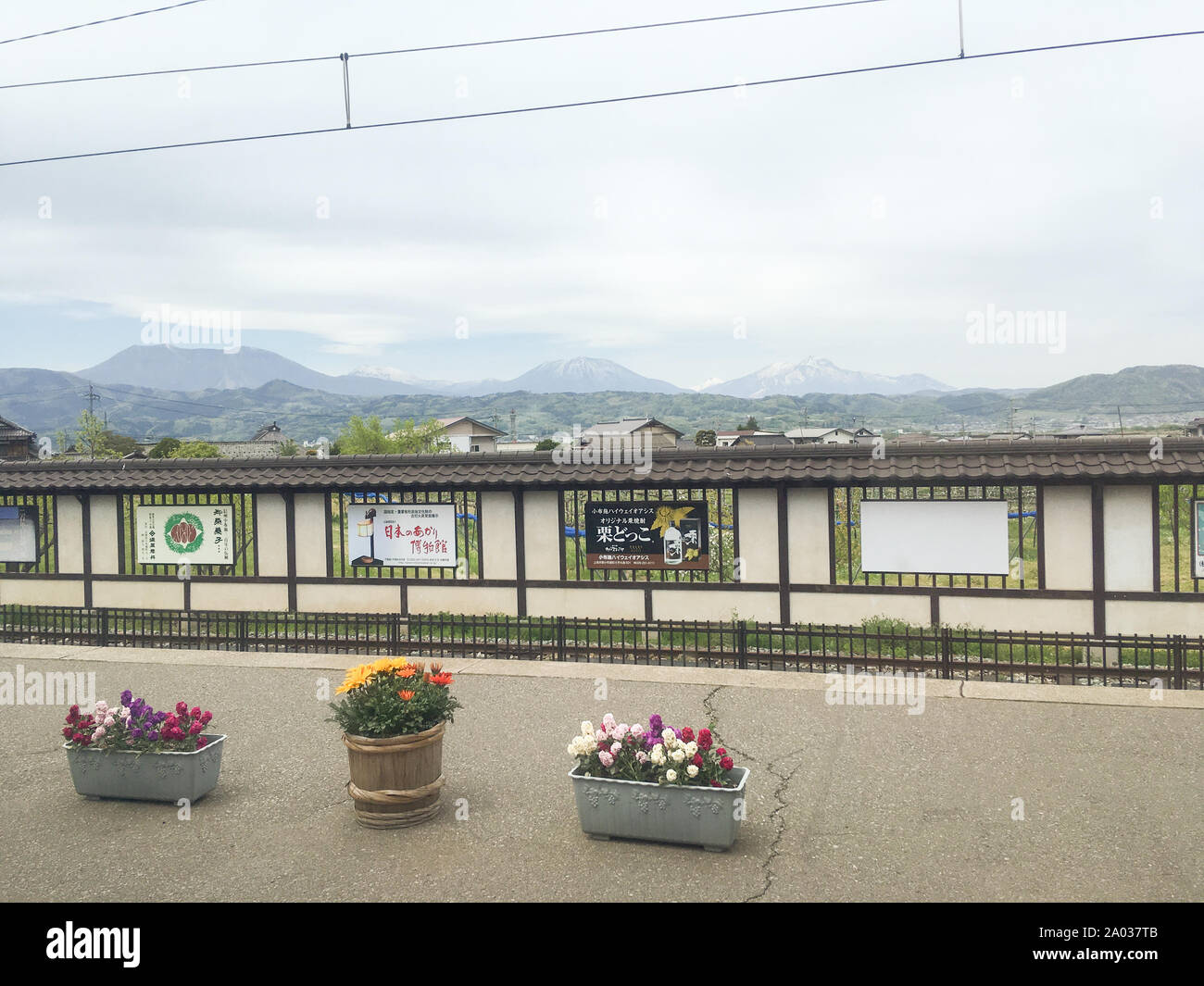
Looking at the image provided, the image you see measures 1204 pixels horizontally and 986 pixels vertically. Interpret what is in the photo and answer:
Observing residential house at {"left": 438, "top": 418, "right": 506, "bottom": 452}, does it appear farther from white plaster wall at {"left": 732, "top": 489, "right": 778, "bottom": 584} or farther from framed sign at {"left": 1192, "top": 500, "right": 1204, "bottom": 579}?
framed sign at {"left": 1192, "top": 500, "right": 1204, "bottom": 579}

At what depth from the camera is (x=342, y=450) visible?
72.2 m

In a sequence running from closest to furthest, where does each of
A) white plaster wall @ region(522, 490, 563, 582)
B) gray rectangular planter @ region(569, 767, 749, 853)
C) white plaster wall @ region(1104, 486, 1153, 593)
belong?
gray rectangular planter @ region(569, 767, 749, 853), white plaster wall @ region(1104, 486, 1153, 593), white plaster wall @ region(522, 490, 563, 582)

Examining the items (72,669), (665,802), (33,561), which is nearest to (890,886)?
(665,802)

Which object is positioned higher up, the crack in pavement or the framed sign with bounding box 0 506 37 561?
the framed sign with bounding box 0 506 37 561

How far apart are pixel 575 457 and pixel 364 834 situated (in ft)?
27.5

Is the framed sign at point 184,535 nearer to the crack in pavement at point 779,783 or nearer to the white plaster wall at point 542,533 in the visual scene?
the white plaster wall at point 542,533

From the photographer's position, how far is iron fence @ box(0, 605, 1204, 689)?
11.9 metres

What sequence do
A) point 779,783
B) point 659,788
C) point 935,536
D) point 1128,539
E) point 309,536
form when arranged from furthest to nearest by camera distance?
point 309,536 → point 935,536 → point 1128,539 → point 779,783 → point 659,788

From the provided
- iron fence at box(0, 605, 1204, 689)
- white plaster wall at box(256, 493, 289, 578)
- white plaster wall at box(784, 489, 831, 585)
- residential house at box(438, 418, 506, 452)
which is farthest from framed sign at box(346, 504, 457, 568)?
residential house at box(438, 418, 506, 452)

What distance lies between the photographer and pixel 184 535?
1680 cm

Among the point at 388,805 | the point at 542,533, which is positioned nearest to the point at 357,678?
the point at 388,805

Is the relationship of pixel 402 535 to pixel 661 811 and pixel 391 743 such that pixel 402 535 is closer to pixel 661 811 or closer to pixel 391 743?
pixel 391 743

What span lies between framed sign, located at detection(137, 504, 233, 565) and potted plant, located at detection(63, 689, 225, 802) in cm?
886

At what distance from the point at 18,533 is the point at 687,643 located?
1272 cm
